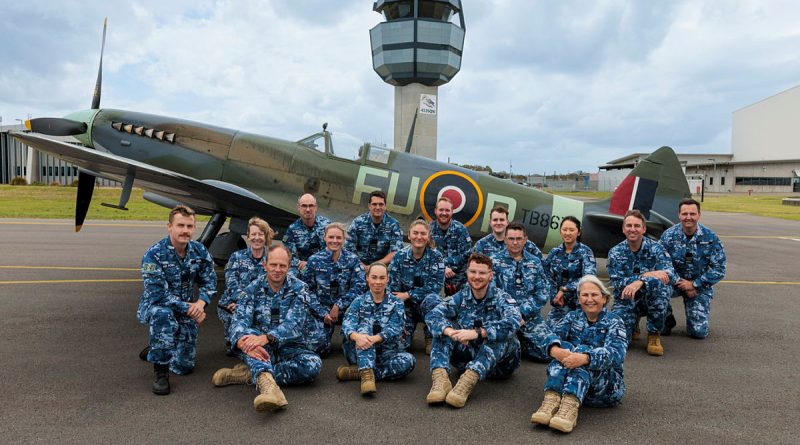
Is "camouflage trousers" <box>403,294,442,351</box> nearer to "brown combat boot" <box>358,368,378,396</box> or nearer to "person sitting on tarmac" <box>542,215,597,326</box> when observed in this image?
"brown combat boot" <box>358,368,378,396</box>

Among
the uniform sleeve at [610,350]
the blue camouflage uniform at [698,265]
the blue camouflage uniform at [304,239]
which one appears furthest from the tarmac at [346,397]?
the blue camouflage uniform at [304,239]

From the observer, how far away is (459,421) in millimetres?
3498

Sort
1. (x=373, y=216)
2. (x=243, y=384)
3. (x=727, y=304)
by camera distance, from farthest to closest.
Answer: (x=727, y=304) < (x=373, y=216) < (x=243, y=384)

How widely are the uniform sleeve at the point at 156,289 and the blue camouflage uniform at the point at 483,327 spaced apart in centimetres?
201

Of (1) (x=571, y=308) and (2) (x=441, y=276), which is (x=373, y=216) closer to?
(2) (x=441, y=276)

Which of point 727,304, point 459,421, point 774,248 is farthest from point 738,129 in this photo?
point 459,421

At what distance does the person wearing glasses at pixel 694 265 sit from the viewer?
566 centimetres

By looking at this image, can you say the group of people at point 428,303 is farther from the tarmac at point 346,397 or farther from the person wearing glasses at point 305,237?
the tarmac at point 346,397

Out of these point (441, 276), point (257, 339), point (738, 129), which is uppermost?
point (738, 129)

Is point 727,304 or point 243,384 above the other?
point 727,304

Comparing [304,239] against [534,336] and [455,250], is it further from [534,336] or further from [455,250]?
[534,336]

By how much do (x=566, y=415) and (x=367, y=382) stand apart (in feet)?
4.77

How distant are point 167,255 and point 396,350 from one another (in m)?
2.06

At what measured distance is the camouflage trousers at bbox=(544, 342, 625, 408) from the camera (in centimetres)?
347
